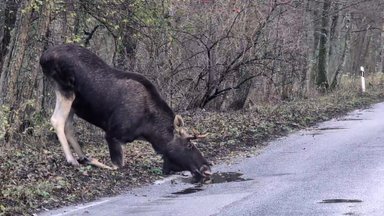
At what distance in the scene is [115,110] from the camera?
12.1 meters

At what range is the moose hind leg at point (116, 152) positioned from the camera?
12.0m

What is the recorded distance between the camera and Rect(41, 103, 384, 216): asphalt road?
9.17 m

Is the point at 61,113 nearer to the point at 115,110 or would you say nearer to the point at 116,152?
the point at 115,110

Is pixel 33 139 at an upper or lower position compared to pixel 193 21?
lower

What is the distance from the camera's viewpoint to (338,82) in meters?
35.8

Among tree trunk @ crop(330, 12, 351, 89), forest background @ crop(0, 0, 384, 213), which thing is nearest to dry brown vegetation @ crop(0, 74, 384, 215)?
forest background @ crop(0, 0, 384, 213)

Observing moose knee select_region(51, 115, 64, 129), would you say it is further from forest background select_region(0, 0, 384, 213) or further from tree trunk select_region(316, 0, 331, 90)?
tree trunk select_region(316, 0, 331, 90)

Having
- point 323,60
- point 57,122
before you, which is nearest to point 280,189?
point 57,122

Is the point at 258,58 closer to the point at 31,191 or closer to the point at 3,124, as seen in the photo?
the point at 3,124

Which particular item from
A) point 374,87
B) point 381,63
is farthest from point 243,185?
point 381,63

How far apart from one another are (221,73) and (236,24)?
153 cm

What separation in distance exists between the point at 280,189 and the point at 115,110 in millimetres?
3202

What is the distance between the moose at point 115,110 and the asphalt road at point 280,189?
0.53 meters

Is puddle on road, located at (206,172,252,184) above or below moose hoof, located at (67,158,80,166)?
below
